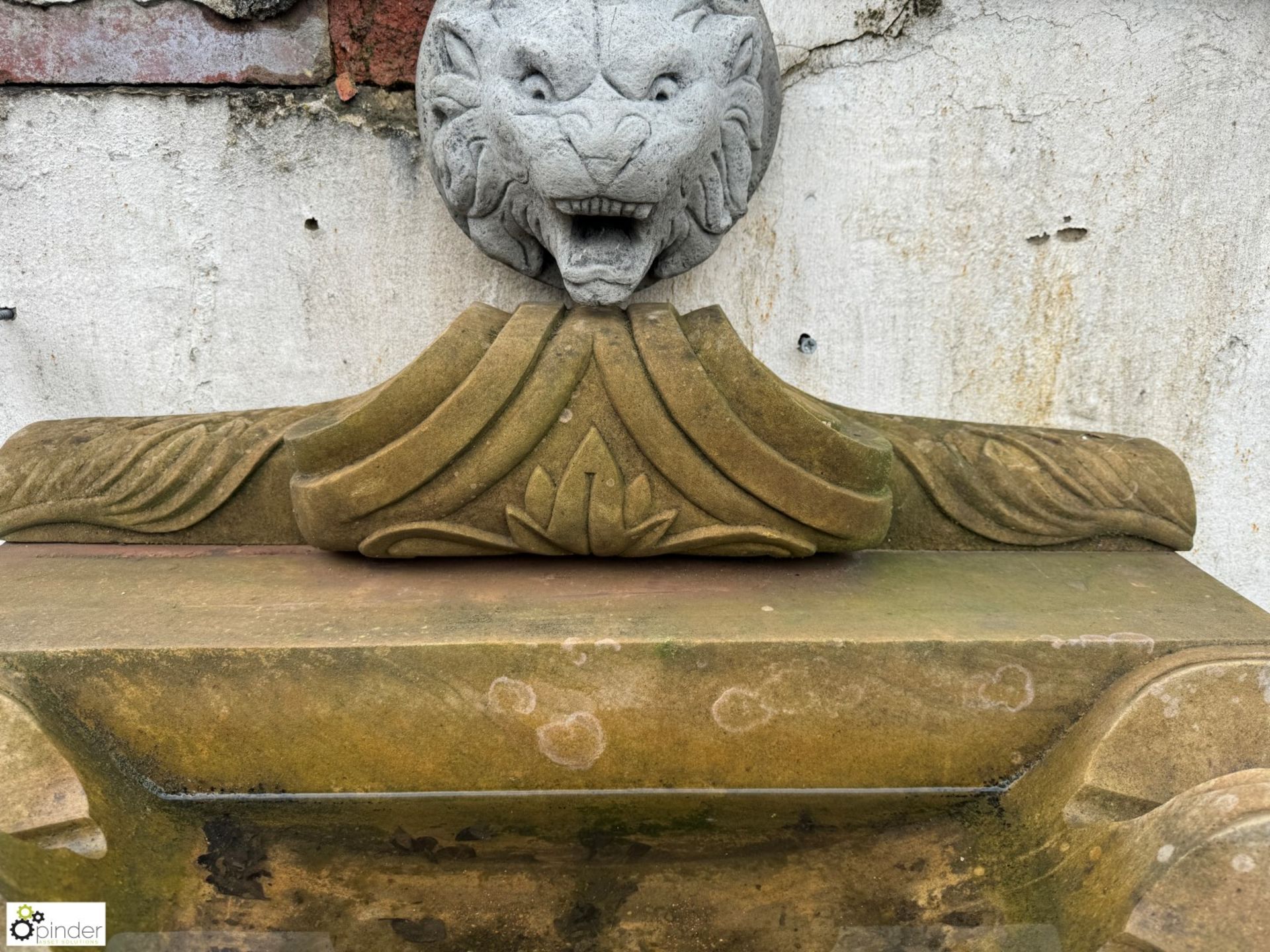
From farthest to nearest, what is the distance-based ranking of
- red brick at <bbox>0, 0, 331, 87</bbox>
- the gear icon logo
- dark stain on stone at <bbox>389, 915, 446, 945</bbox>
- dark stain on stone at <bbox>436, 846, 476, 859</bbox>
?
1. red brick at <bbox>0, 0, 331, 87</bbox>
2. dark stain on stone at <bbox>436, 846, 476, 859</bbox>
3. dark stain on stone at <bbox>389, 915, 446, 945</bbox>
4. the gear icon logo

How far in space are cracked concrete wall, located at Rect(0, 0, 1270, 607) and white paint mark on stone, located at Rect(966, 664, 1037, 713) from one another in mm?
780

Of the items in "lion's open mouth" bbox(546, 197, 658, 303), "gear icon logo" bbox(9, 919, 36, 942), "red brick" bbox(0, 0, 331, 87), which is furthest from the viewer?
"red brick" bbox(0, 0, 331, 87)

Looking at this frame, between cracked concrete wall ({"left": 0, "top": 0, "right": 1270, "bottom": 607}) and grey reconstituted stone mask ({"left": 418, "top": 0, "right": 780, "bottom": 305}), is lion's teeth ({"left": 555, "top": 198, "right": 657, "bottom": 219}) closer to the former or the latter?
grey reconstituted stone mask ({"left": 418, "top": 0, "right": 780, "bottom": 305})

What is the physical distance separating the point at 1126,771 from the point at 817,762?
421 mm

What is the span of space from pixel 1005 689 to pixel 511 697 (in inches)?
28.7

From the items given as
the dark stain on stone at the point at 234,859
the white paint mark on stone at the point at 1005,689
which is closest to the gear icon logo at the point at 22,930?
the dark stain on stone at the point at 234,859

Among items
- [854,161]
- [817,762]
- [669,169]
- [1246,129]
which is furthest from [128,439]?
[1246,129]

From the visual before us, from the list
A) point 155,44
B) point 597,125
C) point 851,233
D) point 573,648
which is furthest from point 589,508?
point 155,44

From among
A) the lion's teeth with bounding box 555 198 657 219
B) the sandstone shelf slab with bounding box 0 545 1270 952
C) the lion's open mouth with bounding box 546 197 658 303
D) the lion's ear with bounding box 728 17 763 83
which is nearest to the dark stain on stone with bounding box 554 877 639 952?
the sandstone shelf slab with bounding box 0 545 1270 952

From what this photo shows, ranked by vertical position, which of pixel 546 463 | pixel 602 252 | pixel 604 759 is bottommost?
pixel 604 759

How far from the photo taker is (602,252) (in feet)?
4.88

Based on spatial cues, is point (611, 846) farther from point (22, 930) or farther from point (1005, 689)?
point (22, 930)

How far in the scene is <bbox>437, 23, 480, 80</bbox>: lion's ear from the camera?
1505mm

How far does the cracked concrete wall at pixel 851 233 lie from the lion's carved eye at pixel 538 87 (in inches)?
19.5
